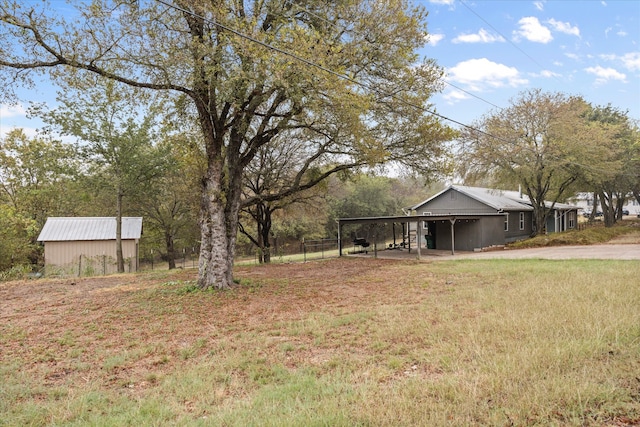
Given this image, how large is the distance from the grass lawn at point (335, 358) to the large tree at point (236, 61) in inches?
143

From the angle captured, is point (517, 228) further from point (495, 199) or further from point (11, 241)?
point (11, 241)

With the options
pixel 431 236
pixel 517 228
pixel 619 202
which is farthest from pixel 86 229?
pixel 619 202

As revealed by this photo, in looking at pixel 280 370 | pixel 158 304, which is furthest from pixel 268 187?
pixel 280 370

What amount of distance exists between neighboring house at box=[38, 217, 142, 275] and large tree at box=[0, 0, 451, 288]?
1225 cm

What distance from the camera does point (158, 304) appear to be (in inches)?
333

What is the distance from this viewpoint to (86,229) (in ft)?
66.6

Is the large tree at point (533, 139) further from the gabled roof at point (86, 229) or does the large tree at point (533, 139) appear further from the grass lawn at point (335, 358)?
the gabled roof at point (86, 229)

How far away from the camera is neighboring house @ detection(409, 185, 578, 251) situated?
73.9ft

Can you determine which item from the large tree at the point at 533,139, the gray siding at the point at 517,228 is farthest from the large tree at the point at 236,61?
the gray siding at the point at 517,228

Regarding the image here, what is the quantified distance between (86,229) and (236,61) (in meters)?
16.7

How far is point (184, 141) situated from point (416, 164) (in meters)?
8.15

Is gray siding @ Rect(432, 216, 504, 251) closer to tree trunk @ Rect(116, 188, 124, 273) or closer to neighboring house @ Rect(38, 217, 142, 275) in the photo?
neighboring house @ Rect(38, 217, 142, 275)

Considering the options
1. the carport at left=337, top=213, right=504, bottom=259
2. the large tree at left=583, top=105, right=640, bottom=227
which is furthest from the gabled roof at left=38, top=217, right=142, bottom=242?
the large tree at left=583, top=105, right=640, bottom=227

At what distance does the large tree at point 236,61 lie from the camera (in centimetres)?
777
